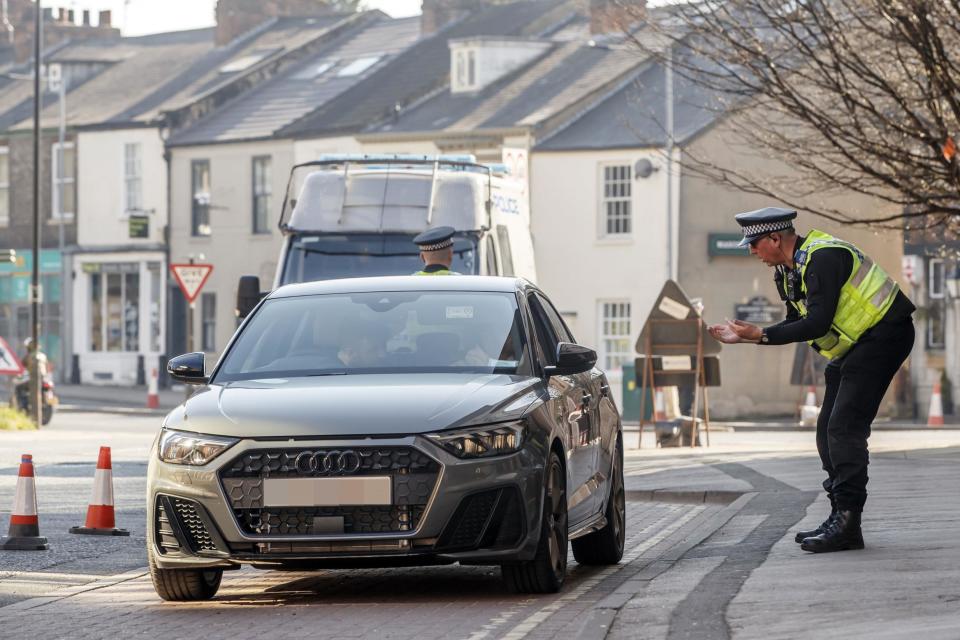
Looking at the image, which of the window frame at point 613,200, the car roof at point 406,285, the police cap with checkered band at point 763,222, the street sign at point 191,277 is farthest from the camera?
the window frame at point 613,200

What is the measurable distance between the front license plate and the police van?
10685mm

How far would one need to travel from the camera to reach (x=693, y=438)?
25812 mm

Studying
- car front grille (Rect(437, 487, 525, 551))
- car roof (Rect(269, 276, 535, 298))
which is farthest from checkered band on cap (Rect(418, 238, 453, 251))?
car front grille (Rect(437, 487, 525, 551))

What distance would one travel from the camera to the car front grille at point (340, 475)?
30.1 feet

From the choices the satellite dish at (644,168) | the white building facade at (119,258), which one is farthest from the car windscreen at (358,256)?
the white building facade at (119,258)

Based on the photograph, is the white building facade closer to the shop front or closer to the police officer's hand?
the shop front

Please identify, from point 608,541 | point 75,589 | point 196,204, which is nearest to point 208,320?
point 196,204

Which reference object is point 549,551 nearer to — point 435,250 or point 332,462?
point 332,462

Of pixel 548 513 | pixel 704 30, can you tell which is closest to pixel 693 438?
pixel 704 30

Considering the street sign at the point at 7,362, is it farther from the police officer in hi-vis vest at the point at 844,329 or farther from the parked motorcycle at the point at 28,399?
the police officer in hi-vis vest at the point at 844,329

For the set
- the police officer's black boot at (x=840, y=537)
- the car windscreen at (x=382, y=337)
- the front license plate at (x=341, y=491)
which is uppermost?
the car windscreen at (x=382, y=337)

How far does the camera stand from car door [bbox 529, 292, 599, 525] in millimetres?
10281

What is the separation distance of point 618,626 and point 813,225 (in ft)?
117

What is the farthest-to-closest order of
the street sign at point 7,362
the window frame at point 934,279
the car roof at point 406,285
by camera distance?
the window frame at point 934,279, the street sign at point 7,362, the car roof at point 406,285
